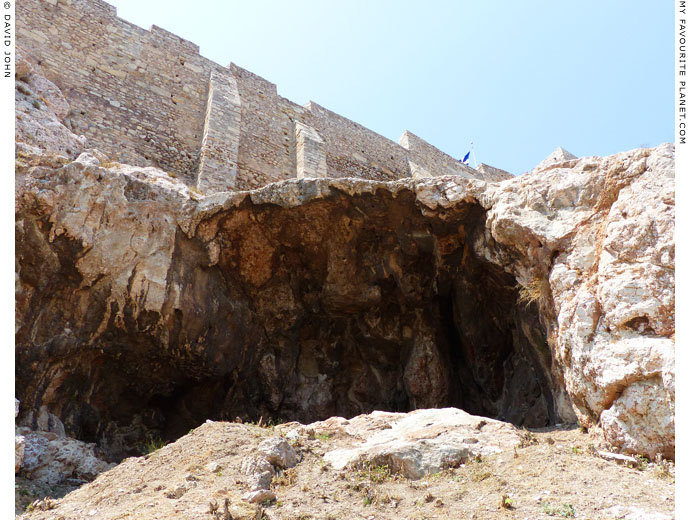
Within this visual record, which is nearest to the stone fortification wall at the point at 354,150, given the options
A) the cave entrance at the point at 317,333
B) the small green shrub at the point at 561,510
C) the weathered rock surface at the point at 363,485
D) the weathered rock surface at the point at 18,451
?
the cave entrance at the point at 317,333

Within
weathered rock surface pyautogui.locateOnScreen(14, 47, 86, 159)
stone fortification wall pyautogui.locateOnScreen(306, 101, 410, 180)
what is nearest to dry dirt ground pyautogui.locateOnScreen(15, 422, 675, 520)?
weathered rock surface pyautogui.locateOnScreen(14, 47, 86, 159)

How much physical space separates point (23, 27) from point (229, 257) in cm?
836

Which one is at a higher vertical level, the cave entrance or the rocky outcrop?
the cave entrance

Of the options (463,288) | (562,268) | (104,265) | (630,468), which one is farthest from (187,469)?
(463,288)

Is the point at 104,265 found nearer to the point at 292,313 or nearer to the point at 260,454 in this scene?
the point at 292,313

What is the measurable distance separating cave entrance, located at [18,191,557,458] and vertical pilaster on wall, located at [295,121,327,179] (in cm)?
645

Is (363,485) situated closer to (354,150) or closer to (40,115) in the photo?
(40,115)

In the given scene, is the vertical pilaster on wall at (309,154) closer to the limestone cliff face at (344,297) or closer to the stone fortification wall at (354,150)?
the stone fortification wall at (354,150)

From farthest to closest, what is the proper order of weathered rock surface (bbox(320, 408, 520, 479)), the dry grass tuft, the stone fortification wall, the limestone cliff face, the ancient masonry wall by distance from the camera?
the stone fortification wall < the ancient masonry wall < the dry grass tuft < the limestone cliff face < weathered rock surface (bbox(320, 408, 520, 479))

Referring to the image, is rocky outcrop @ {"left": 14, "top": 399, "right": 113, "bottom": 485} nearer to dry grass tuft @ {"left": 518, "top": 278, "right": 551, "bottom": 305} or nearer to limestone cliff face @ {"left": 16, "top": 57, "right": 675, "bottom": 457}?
limestone cliff face @ {"left": 16, "top": 57, "right": 675, "bottom": 457}

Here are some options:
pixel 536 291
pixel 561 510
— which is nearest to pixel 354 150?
pixel 536 291

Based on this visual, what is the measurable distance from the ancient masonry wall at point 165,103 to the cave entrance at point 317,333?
14.4 ft

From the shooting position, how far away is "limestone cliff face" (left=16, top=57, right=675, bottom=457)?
5.59 metres

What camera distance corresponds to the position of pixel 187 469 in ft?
17.6
